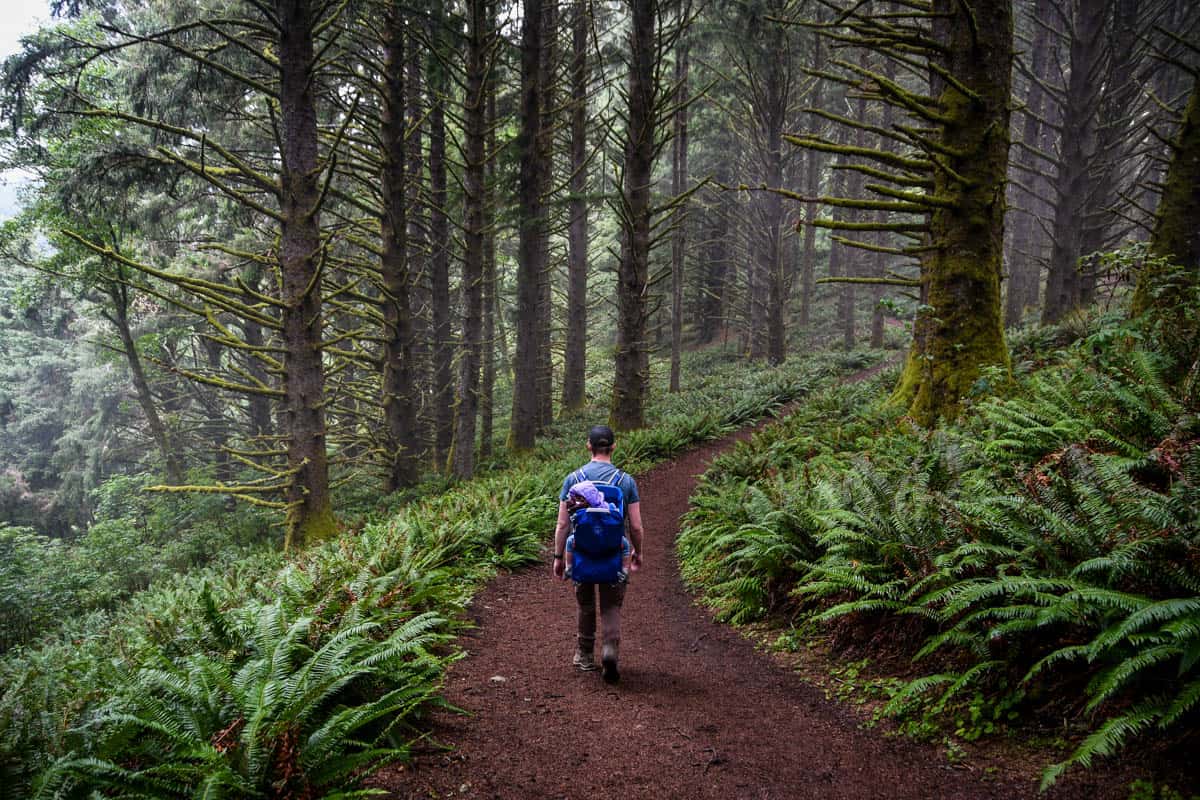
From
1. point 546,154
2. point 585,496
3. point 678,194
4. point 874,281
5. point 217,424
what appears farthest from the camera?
point 217,424

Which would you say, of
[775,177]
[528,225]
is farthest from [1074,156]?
[528,225]

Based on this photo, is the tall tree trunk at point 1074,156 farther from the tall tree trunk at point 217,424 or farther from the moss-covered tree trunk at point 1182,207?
the tall tree trunk at point 217,424

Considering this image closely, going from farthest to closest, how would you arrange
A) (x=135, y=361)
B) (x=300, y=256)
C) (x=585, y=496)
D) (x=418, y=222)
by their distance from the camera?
1. (x=135, y=361)
2. (x=418, y=222)
3. (x=300, y=256)
4. (x=585, y=496)

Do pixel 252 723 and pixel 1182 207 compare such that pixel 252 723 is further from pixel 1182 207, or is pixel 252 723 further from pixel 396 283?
pixel 396 283

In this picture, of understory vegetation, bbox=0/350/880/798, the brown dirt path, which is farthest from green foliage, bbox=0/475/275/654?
the brown dirt path

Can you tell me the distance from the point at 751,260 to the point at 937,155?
18357 mm

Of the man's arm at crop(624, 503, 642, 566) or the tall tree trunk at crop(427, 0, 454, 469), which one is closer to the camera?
the man's arm at crop(624, 503, 642, 566)

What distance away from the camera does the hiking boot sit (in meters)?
4.33

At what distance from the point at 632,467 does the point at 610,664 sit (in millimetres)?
7962

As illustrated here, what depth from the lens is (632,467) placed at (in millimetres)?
12281

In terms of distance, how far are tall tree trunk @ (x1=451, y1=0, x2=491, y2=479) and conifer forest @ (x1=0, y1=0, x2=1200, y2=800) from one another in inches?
4.1

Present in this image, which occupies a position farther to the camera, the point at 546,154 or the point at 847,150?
the point at 546,154

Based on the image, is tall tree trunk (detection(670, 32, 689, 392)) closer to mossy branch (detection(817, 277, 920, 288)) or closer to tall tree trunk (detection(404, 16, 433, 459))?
tall tree trunk (detection(404, 16, 433, 459))

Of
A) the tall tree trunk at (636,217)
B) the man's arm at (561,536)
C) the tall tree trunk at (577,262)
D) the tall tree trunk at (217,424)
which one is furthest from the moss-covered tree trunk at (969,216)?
the tall tree trunk at (217,424)
